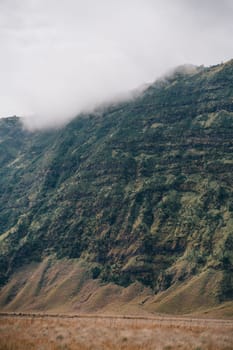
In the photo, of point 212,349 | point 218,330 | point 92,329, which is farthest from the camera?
point 92,329

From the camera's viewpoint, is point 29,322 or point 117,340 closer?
point 117,340

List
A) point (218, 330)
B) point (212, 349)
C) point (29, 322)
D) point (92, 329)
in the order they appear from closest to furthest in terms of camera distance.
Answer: point (212, 349)
point (218, 330)
point (92, 329)
point (29, 322)

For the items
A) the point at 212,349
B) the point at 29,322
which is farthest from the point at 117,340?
the point at 29,322

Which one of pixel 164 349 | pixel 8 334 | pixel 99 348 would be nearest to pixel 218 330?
pixel 164 349

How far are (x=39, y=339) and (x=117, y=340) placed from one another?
5.48 meters

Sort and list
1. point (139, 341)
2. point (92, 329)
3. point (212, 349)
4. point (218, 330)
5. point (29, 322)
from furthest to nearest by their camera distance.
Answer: point (29, 322), point (92, 329), point (218, 330), point (139, 341), point (212, 349)

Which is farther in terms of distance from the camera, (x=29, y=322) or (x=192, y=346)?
(x=29, y=322)

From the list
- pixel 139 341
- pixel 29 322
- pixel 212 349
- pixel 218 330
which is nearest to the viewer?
pixel 212 349

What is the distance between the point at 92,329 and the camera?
1334 inches

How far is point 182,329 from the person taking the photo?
3225cm

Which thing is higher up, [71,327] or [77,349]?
[77,349]

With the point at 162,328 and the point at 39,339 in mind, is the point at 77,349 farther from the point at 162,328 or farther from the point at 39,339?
the point at 162,328

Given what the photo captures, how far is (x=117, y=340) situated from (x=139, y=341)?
60.9 inches

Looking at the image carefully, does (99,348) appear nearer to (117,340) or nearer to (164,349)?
(117,340)
